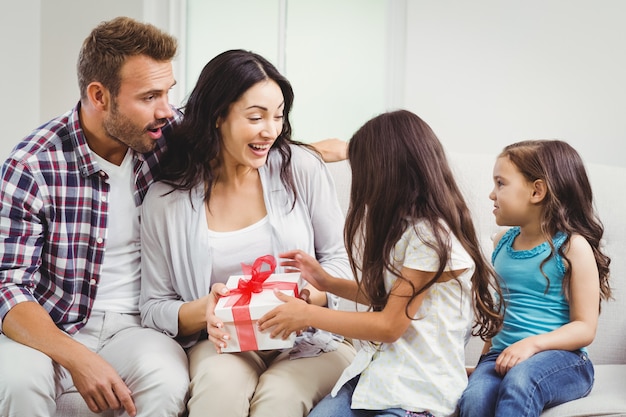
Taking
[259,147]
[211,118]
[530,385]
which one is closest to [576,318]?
[530,385]

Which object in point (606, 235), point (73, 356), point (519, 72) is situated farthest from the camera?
point (519, 72)

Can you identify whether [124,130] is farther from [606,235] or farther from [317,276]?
[606,235]

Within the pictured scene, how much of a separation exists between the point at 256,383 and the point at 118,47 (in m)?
0.96

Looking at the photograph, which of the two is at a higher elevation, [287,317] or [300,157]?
[300,157]

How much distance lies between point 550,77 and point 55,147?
220cm

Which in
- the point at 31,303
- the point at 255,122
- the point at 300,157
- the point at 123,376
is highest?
the point at 255,122

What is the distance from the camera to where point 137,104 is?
203cm

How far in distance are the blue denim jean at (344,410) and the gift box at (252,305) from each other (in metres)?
0.16

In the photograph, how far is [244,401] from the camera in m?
1.70

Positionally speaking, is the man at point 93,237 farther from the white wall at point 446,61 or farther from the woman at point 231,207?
the white wall at point 446,61

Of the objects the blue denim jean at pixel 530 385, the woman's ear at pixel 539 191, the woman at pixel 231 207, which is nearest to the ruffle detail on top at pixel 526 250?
the woman's ear at pixel 539 191

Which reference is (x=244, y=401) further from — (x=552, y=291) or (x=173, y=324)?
(x=552, y=291)

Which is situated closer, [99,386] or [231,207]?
[99,386]

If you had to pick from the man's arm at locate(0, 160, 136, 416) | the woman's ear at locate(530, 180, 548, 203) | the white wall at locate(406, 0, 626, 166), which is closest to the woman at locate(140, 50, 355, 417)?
the man's arm at locate(0, 160, 136, 416)
